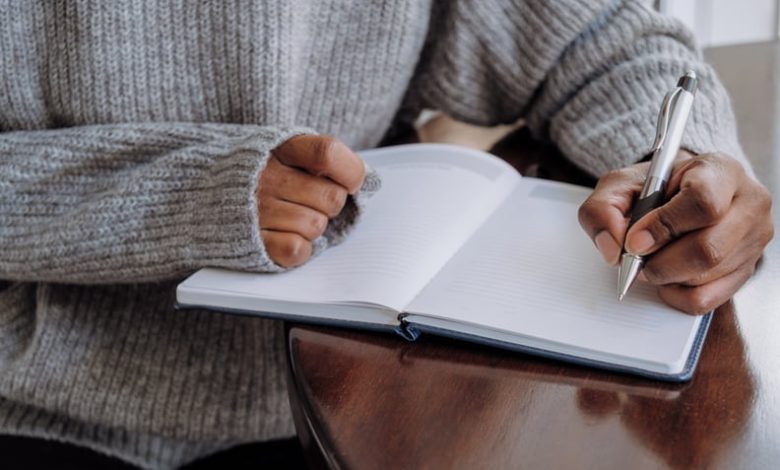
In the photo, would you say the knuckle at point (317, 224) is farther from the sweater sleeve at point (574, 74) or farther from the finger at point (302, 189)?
the sweater sleeve at point (574, 74)

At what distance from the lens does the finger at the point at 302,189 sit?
0.64 meters

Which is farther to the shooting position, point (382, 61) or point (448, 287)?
point (382, 61)

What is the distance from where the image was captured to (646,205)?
58cm

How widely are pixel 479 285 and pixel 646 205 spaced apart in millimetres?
124

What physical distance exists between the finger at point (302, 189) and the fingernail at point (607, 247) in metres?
0.19

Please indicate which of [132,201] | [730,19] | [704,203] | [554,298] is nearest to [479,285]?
[554,298]

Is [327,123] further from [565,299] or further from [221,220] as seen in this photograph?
[565,299]

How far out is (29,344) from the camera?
0.77 meters

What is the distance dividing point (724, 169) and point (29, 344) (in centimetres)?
60

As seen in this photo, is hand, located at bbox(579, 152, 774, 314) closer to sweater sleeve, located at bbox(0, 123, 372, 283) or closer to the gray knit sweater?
the gray knit sweater

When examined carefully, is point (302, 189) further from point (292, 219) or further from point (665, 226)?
point (665, 226)

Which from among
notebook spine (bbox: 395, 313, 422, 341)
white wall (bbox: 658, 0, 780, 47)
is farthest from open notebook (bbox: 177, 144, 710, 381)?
white wall (bbox: 658, 0, 780, 47)

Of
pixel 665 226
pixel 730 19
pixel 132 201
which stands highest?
pixel 665 226

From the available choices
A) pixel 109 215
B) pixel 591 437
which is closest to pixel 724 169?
pixel 591 437
